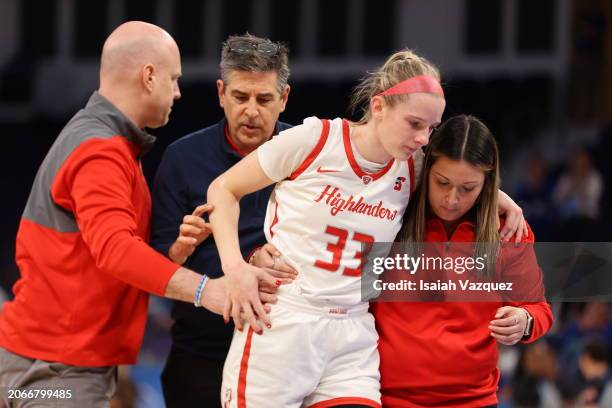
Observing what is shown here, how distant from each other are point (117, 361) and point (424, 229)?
106 centimetres

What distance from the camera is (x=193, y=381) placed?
3.72 metres

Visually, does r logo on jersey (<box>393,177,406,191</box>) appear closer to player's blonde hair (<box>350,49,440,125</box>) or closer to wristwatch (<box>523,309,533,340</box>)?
player's blonde hair (<box>350,49,440,125</box>)

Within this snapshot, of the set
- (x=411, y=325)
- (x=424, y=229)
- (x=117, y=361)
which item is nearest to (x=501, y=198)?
(x=424, y=229)

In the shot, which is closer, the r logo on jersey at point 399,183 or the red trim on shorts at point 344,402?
the red trim on shorts at point 344,402

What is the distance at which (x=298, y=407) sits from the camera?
3.04 m

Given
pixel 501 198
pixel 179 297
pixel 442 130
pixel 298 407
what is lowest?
pixel 298 407

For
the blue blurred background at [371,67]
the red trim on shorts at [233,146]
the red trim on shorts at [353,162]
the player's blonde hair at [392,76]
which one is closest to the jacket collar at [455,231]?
the red trim on shorts at [353,162]

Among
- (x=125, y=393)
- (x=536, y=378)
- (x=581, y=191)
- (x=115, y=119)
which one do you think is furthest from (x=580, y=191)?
(x=115, y=119)

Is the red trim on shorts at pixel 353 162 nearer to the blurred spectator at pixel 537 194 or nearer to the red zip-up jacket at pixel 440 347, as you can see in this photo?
the red zip-up jacket at pixel 440 347

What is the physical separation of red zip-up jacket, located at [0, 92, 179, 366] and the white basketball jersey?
39 cm

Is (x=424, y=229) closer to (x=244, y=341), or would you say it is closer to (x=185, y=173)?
(x=244, y=341)

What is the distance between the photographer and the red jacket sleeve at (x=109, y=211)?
294cm

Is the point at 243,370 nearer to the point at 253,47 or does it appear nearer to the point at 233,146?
the point at 233,146

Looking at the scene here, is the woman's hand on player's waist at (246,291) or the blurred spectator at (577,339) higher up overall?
the woman's hand on player's waist at (246,291)
